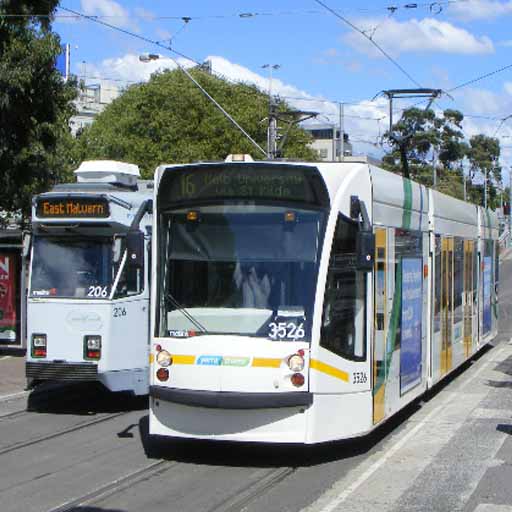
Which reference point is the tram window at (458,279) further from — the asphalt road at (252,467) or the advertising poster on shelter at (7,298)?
the advertising poster on shelter at (7,298)

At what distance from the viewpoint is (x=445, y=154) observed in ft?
253

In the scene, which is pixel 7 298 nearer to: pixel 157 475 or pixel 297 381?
pixel 157 475

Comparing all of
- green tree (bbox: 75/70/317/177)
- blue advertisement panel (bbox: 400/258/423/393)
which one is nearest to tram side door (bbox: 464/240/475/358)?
blue advertisement panel (bbox: 400/258/423/393)

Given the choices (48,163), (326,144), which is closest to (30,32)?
(48,163)

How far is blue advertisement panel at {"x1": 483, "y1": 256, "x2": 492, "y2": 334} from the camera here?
19547mm

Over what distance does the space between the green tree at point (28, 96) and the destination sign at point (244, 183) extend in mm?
8719

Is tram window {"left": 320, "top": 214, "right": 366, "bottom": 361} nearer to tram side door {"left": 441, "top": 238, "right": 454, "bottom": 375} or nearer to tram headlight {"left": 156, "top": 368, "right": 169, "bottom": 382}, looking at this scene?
tram headlight {"left": 156, "top": 368, "right": 169, "bottom": 382}

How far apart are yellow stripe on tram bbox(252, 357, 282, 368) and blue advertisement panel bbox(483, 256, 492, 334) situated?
11.6 metres

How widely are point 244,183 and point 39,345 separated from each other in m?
4.67

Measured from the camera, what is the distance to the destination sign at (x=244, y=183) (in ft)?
29.8

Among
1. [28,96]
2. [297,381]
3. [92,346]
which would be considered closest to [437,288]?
[92,346]

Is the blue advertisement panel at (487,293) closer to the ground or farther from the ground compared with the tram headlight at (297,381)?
farther from the ground

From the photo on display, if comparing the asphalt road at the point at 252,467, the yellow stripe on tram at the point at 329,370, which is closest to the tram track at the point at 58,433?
the asphalt road at the point at 252,467

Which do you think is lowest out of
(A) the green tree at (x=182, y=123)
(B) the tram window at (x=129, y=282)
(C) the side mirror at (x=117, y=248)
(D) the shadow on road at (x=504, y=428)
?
(D) the shadow on road at (x=504, y=428)
